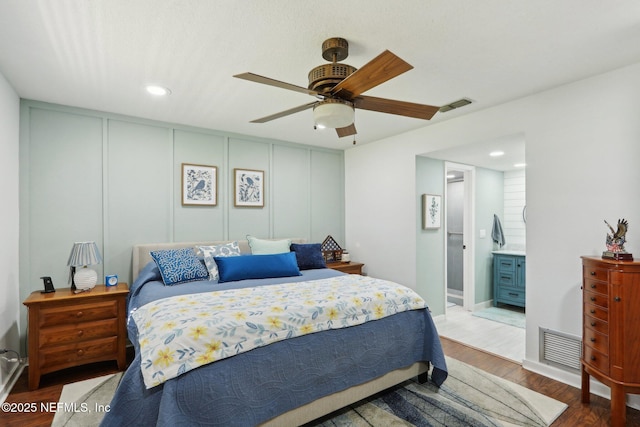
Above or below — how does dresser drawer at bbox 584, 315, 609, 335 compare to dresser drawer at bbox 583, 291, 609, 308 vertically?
below

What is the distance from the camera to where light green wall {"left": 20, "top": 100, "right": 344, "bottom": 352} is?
3.19 m

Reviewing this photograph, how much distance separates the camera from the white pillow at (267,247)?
3.89 meters

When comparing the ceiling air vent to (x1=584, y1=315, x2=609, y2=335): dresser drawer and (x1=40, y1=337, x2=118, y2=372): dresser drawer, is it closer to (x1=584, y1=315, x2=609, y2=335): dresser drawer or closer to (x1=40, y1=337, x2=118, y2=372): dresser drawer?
(x1=584, y1=315, x2=609, y2=335): dresser drawer

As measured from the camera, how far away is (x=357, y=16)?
1.85 meters

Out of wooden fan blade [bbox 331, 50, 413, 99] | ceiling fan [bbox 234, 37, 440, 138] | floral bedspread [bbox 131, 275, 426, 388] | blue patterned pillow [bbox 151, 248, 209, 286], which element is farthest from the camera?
blue patterned pillow [bbox 151, 248, 209, 286]

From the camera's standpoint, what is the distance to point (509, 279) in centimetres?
501

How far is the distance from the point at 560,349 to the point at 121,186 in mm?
4624

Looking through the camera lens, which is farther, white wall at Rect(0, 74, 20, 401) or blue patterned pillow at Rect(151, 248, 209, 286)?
blue patterned pillow at Rect(151, 248, 209, 286)

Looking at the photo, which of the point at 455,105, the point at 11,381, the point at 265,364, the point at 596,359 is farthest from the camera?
the point at 455,105

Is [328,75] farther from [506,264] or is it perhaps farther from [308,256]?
[506,264]

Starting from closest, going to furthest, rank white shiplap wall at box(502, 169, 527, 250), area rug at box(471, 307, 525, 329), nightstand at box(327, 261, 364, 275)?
area rug at box(471, 307, 525, 329)
nightstand at box(327, 261, 364, 275)
white shiplap wall at box(502, 169, 527, 250)

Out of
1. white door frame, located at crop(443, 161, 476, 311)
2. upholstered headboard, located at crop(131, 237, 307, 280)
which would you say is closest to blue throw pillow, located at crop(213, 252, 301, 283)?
upholstered headboard, located at crop(131, 237, 307, 280)

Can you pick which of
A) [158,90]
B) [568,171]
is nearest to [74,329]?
[158,90]

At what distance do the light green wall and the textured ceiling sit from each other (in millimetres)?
432
